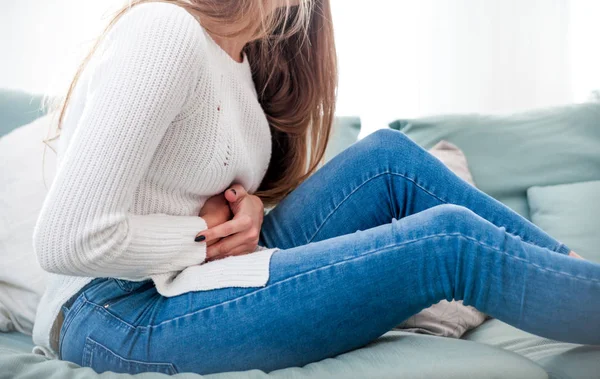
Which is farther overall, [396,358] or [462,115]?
[462,115]

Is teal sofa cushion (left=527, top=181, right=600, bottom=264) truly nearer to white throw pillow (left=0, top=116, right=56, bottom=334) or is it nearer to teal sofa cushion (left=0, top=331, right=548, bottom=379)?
teal sofa cushion (left=0, top=331, right=548, bottom=379)

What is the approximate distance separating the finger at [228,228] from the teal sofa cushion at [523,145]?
836 millimetres

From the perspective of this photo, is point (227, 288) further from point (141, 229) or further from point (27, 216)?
point (27, 216)

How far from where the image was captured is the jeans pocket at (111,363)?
2.66ft

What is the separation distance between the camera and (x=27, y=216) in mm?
1214

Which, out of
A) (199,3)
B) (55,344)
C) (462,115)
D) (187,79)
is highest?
(199,3)

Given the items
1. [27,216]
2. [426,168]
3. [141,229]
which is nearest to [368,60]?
[426,168]

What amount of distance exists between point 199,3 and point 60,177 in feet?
1.32

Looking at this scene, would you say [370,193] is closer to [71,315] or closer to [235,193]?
[235,193]

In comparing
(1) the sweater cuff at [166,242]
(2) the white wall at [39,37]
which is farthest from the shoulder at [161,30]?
(2) the white wall at [39,37]

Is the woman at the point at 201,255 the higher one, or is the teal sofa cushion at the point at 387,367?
the woman at the point at 201,255

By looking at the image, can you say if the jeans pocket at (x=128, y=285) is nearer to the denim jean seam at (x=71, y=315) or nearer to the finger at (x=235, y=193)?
the denim jean seam at (x=71, y=315)

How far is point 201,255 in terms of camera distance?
2.97 ft

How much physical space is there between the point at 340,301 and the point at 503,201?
38.5 inches
